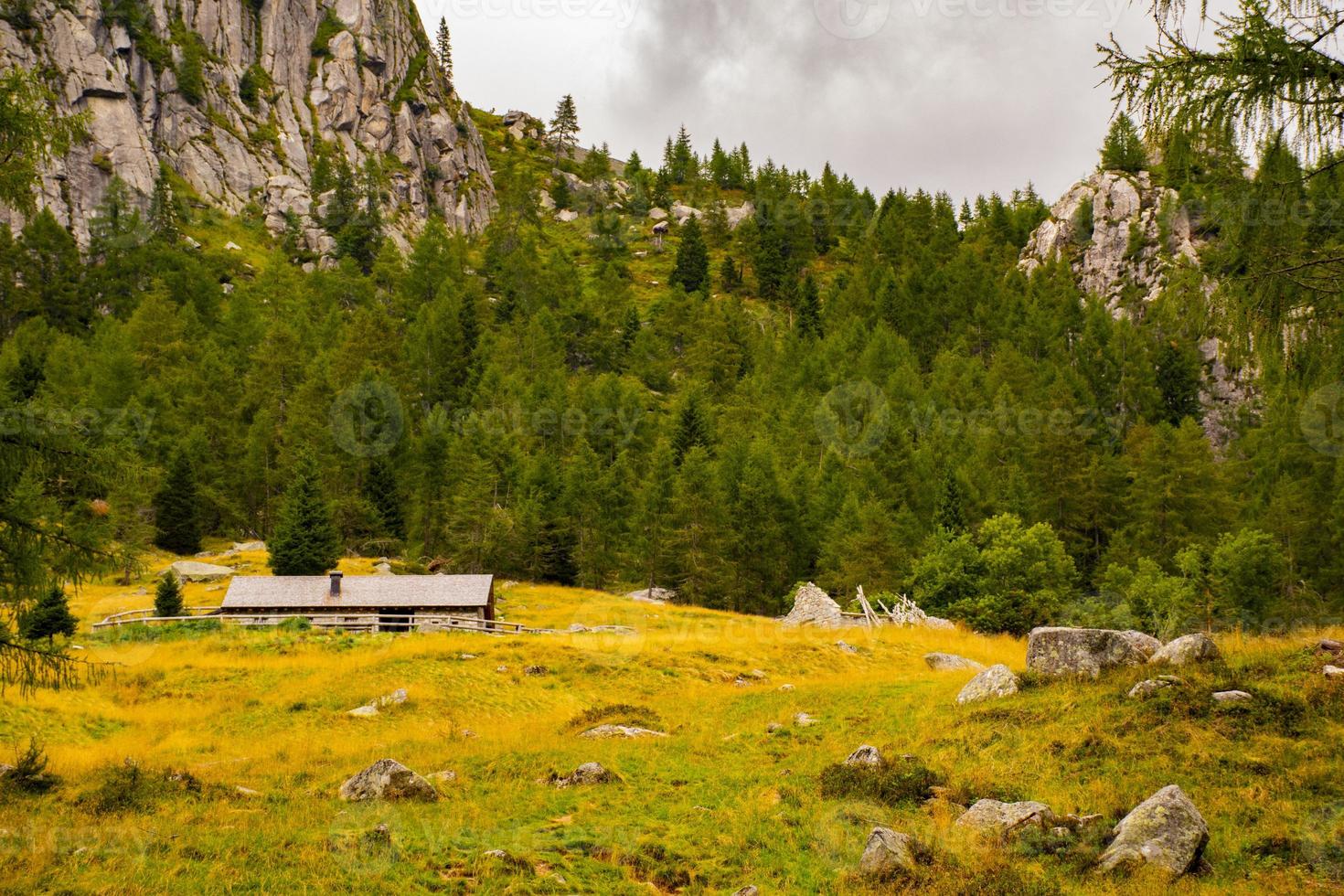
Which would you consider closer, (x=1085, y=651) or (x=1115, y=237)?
(x=1085, y=651)

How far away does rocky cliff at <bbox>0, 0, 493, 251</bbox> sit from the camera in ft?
390

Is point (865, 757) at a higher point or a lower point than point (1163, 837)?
lower

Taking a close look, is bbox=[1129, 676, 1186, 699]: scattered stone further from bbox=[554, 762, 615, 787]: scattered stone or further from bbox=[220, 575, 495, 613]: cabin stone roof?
bbox=[220, 575, 495, 613]: cabin stone roof

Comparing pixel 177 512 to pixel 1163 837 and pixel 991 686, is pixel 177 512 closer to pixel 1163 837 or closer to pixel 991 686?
pixel 991 686

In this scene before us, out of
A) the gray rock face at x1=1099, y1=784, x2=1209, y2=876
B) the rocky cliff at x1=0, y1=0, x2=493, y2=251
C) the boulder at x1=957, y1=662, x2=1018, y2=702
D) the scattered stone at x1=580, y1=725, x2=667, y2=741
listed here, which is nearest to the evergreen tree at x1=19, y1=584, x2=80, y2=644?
the scattered stone at x1=580, y1=725, x2=667, y2=741

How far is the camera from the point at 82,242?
106m

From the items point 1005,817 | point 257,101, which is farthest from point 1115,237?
point 257,101

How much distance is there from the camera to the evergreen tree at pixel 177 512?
60688 mm

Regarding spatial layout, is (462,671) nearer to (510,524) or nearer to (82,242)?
(510,524)

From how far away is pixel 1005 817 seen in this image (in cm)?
1190

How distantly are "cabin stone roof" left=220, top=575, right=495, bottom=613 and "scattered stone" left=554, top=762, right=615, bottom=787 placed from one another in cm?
3084

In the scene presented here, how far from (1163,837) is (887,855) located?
3.46m

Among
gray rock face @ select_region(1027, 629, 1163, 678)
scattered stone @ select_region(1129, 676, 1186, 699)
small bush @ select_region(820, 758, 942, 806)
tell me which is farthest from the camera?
gray rock face @ select_region(1027, 629, 1163, 678)

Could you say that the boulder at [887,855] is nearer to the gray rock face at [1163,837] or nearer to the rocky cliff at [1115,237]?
the gray rock face at [1163,837]
